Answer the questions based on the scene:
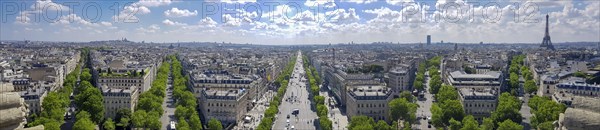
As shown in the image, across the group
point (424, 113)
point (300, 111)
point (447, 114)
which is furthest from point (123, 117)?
point (424, 113)

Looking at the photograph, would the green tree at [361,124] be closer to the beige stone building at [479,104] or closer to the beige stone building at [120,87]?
the beige stone building at [479,104]

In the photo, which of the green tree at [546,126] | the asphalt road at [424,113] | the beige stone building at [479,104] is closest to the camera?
the green tree at [546,126]

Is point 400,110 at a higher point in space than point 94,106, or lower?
lower

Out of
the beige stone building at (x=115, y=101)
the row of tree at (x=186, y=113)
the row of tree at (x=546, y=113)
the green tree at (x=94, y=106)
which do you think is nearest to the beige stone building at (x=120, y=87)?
the beige stone building at (x=115, y=101)

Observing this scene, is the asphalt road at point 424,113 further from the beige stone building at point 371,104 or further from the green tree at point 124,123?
the green tree at point 124,123

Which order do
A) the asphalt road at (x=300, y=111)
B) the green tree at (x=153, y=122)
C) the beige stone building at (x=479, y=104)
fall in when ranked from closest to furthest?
the green tree at (x=153, y=122) < the asphalt road at (x=300, y=111) < the beige stone building at (x=479, y=104)

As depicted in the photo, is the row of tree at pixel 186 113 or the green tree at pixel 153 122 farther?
the green tree at pixel 153 122

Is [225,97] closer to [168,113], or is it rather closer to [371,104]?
[168,113]

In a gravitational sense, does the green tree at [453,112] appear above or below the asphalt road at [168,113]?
above

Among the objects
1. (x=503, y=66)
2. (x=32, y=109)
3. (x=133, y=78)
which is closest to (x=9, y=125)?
(x=32, y=109)

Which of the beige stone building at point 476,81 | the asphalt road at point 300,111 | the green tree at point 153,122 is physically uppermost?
the beige stone building at point 476,81

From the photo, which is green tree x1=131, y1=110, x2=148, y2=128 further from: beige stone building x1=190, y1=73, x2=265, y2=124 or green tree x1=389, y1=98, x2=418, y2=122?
green tree x1=389, y1=98, x2=418, y2=122

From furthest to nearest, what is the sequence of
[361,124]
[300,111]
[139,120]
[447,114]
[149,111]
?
1. [300,111]
2. [149,111]
3. [447,114]
4. [139,120]
5. [361,124]
